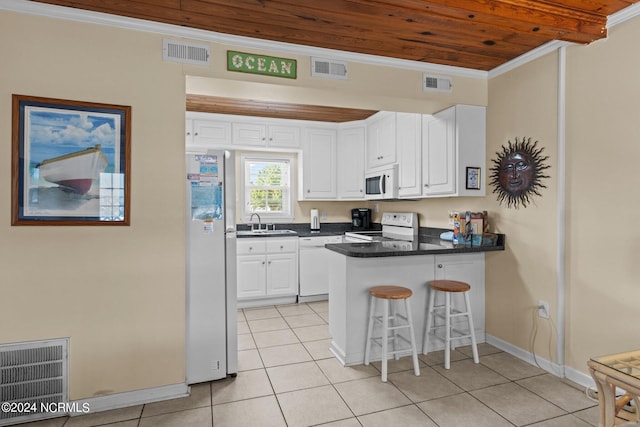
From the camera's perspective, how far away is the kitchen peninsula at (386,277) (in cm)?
288

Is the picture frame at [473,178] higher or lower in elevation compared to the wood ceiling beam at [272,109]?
lower

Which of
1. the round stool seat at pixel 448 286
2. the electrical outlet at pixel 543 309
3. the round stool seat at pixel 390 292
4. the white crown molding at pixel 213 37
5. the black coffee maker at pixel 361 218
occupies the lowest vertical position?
the electrical outlet at pixel 543 309

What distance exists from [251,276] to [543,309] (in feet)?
10.5

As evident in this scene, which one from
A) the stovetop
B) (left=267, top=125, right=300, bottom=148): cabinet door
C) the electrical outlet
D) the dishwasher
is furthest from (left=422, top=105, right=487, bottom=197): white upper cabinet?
(left=267, top=125, right=300, bottom=148): cabinet door

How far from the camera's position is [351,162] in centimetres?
512

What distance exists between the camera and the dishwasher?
4.75 meters

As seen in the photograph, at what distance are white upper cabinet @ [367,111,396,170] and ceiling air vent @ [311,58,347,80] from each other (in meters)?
1.59

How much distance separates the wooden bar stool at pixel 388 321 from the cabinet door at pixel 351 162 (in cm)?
238

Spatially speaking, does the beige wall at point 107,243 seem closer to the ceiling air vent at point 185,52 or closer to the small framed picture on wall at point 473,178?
the ceiling air vent at point 185,52

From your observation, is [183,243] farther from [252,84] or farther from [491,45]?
[491,45]

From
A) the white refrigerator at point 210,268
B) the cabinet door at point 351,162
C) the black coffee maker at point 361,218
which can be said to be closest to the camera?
the white refrigerator at point 210,268

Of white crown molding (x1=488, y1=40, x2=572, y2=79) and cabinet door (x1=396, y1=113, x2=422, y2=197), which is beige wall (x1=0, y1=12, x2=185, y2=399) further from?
white crown molding (x1=488, y1=40, x2=572, y2=79)

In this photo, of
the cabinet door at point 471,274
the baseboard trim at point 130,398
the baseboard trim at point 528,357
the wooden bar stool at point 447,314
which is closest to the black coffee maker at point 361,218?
the cabinet door at point 471,274

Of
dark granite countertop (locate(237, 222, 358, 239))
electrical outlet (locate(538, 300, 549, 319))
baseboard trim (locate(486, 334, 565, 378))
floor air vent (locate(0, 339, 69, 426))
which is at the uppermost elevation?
dark granite countertop (locate(237, 222, 358, 239))
